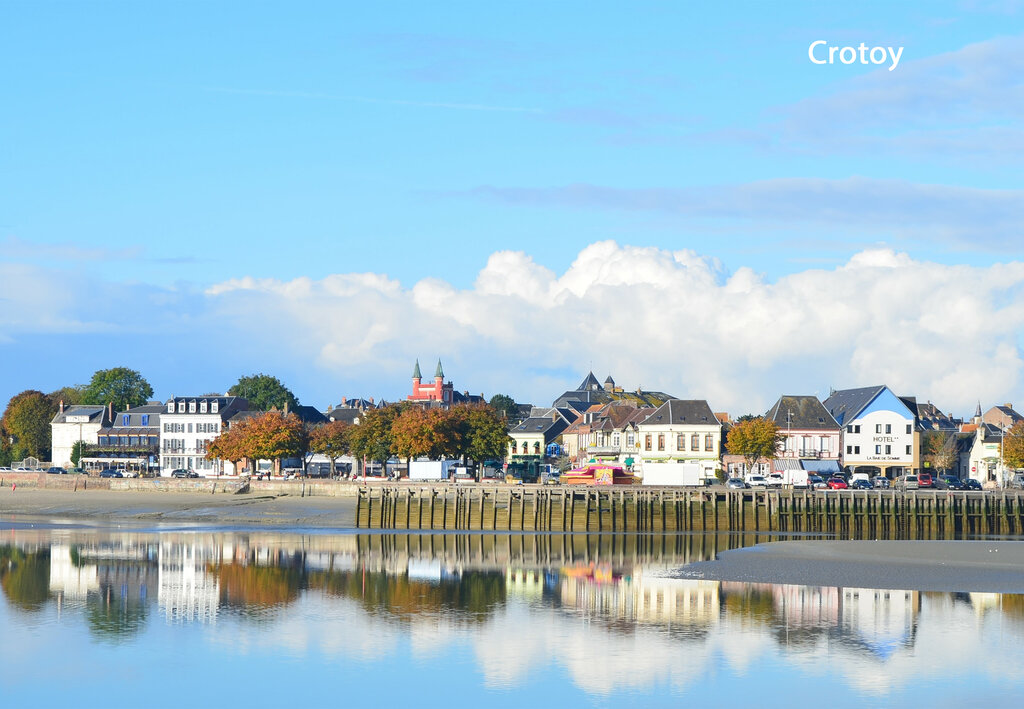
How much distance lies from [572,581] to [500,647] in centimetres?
1506

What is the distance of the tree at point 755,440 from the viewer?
4454 inches

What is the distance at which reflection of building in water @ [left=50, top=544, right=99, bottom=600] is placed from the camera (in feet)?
150

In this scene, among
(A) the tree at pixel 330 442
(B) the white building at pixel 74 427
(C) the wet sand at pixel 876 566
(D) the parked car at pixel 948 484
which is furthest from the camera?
(B) the white building at pixel 74 427

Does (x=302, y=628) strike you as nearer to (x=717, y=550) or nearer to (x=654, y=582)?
(x=654, y=582)

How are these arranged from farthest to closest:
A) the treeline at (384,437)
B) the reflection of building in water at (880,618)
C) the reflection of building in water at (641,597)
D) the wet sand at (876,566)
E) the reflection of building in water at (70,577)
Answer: the treeline at (384,437) < the wet sand at (876,566) < the reflection of building in water at (70,577) < the reflection of building in water at (641,597) < the reflection of building in water at (880,618)

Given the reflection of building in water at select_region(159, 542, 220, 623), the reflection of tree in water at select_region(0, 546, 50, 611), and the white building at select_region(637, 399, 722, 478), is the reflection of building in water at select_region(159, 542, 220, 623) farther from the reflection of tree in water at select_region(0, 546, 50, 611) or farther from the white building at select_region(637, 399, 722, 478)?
the white building at select_region(637, 399, 722, 478)

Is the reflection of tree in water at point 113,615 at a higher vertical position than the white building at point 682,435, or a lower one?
lower

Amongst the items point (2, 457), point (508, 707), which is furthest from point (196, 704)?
point (2, 457)

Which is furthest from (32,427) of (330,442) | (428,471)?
(428,471)

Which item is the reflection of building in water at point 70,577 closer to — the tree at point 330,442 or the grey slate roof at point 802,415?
the tree at point 330,442

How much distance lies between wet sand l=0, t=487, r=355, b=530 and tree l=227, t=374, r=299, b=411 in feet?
199

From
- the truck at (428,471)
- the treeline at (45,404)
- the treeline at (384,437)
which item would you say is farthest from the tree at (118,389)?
the truck at (428,471)

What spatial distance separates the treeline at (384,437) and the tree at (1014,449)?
141ft

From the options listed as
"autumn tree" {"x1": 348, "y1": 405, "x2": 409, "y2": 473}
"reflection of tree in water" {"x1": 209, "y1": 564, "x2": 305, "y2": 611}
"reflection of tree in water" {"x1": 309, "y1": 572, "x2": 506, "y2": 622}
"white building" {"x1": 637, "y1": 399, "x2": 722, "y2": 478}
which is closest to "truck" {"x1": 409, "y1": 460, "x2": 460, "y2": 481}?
"autumn tree" {"x1": 348, "y1": 405, "x2": 409, "y2": 473}
